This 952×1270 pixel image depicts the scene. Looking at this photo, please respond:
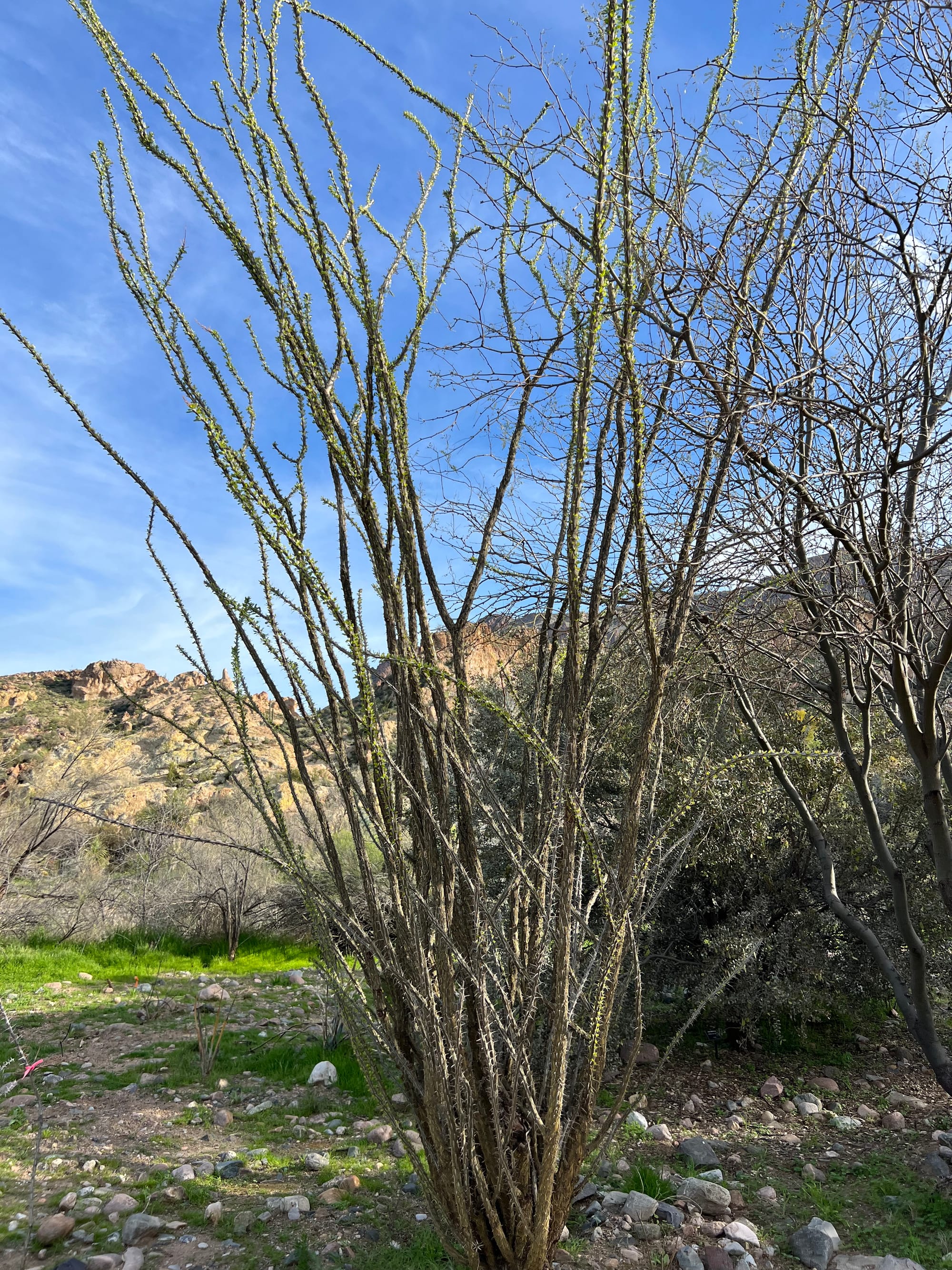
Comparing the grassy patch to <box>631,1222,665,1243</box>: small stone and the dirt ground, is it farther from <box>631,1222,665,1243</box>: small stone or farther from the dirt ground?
<box>631,1222,665,1243</box>: small stone

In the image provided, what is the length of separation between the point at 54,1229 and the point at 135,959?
5.43 m

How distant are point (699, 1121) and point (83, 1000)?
470 cm

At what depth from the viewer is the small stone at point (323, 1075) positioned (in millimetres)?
4316

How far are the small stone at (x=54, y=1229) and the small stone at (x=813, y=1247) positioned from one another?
8.07ft

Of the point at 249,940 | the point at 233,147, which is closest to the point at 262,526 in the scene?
the point at 233,147

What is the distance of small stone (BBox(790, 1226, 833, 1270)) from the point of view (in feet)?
8.43

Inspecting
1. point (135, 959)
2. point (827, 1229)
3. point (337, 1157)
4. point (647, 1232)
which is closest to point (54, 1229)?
point (337, 1157)

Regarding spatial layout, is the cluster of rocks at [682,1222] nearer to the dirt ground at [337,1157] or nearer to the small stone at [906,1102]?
the dirt ground at [337,1157]

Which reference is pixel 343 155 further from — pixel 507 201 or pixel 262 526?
pixel 262 526

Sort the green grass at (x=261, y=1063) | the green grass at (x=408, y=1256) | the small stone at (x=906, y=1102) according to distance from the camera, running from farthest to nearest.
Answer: the green grass at (x=261, y=1063) < the small stone at (x=906, y=1102) < the green grass at (x=408, y=1256)

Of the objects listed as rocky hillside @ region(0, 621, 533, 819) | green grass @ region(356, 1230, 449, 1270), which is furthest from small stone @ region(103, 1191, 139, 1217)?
rocky hillside @ region(0, 621, 533, 819)

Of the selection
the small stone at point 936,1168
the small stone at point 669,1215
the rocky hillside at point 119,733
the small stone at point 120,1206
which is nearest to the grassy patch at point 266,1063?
the small stone at point 120,1206

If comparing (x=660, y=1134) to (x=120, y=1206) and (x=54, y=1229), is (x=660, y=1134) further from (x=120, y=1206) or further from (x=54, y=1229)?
(x=54, y=1229)

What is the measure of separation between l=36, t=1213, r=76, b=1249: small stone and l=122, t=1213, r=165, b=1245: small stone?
18cm
